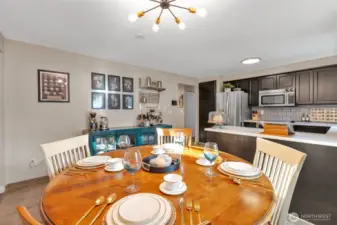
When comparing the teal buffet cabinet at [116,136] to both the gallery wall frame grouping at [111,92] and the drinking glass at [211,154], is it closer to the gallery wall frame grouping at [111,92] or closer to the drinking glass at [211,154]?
the gallery wall frame grouping at [111,92]

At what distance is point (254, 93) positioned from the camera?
466 cm

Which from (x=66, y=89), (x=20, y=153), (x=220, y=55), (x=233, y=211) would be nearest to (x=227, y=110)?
(x=220, y=55)

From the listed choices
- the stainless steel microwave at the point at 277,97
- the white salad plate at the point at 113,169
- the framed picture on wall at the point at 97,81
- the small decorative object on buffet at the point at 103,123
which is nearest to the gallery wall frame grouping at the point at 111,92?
the framed picture on wall at the point at 97,81

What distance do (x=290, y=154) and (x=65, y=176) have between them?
57.9 inches

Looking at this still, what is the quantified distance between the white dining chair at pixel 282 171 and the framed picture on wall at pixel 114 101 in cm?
315

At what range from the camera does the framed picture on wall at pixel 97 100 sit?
11.5 feet

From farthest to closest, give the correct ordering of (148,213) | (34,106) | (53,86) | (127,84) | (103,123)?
(127,84) < (103,123) < (53,86) < (34,106) < (148,213)

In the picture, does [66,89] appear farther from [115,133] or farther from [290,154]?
[290,154]

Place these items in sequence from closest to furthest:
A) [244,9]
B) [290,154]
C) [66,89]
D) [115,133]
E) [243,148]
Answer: [290,154]
[244,9]
[243,148]
[66,89]
[115,133]

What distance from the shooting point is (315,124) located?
3.53 metres

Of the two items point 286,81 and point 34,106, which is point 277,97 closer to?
point 286,81

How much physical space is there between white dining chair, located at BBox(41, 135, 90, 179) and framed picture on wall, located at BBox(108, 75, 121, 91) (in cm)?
228

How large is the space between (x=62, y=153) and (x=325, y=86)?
15.7 ft

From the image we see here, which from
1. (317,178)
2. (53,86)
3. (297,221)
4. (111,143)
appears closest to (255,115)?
(317,178)
